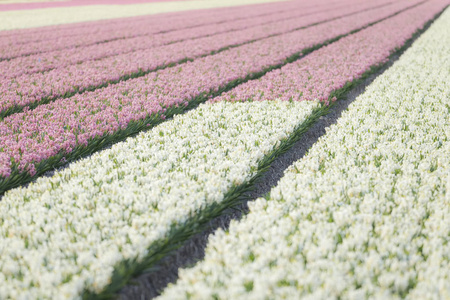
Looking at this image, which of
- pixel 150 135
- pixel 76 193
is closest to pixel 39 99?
pixel 150 135

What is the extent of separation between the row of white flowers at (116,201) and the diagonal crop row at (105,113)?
0.65 metres

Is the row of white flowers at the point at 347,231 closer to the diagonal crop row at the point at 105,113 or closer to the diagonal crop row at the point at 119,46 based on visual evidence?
the diagonal crop row at the point at 105,113

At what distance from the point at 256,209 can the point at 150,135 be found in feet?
9.98

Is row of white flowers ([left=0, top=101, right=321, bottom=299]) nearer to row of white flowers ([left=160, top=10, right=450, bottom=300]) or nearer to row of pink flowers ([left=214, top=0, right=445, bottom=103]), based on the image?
row of white flowers ([left=160, top=10, right=450, bottom=300])

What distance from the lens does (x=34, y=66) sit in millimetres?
12398

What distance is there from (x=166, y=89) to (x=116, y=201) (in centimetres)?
551

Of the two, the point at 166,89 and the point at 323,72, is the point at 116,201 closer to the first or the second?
the point at 166,89

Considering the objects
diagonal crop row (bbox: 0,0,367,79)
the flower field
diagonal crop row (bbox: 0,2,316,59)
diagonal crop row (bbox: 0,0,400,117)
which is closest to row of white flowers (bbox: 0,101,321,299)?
the flower field

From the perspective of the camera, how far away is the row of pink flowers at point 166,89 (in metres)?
6.48

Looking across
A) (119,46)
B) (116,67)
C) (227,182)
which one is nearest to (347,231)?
(227,182)

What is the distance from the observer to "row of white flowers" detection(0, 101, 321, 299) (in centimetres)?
343

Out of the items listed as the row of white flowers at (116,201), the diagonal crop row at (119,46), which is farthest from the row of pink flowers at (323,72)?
the diagonal crop row at (119,46)

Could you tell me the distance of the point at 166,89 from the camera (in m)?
9.61

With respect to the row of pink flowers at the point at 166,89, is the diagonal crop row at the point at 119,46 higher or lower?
higher
